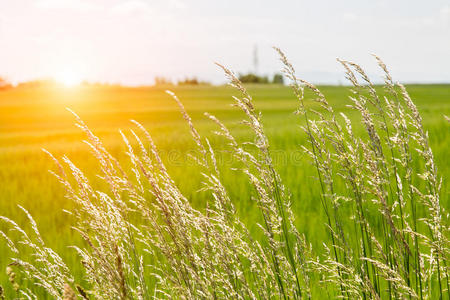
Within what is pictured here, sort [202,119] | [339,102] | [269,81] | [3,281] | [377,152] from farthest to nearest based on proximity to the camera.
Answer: [269,81], [339,102], [202,119], [3,281], [377,152]

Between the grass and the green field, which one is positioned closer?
the grass

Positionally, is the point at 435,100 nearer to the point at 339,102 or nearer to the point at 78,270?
the point at 339,102

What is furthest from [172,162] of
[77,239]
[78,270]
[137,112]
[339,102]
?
[339,102]

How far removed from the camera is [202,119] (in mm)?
18812

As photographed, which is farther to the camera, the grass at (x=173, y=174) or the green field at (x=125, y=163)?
the green field at (x=125, y=163)

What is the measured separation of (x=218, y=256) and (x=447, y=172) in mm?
4969

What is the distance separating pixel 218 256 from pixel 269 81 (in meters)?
38.5

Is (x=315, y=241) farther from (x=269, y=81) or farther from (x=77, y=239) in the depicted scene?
(x=269, y=81)

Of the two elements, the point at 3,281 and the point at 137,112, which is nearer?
the point at 3,281

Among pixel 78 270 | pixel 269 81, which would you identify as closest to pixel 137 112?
pixel 78 270

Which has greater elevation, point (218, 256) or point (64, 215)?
point (218, 256)

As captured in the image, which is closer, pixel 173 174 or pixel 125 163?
pixel 173 174

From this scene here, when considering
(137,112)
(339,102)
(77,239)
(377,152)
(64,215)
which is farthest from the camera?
(339,102)

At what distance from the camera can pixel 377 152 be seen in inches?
87.9
